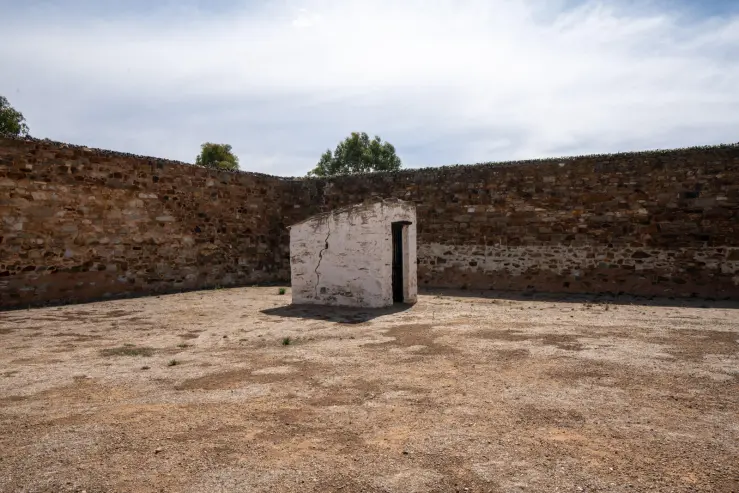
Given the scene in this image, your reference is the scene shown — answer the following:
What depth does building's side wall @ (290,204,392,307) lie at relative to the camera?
8625 mm

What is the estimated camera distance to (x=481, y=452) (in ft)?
9.24

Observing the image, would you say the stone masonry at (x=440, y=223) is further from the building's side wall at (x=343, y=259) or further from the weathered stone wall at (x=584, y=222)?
the building's side wall at (x=343, y=259)

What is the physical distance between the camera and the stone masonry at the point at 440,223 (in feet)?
31.0

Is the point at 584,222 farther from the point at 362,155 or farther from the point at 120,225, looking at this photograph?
the point at 362,155

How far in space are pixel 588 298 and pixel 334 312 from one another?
5.43 m

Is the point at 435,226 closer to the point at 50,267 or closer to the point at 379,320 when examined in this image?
the point at 379,320

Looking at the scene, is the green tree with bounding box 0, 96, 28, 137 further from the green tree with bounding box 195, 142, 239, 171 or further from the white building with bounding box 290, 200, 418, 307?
the white building with bounding box 290, 200, 418, 307

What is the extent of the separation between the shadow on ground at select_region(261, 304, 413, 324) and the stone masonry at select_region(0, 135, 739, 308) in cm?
332

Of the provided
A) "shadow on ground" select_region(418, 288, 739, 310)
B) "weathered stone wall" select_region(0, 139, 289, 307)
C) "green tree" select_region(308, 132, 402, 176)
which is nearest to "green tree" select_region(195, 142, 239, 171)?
"green tree" select_region(308, 132, 402, 176)

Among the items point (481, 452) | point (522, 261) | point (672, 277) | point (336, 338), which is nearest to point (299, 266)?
point (336, 338)

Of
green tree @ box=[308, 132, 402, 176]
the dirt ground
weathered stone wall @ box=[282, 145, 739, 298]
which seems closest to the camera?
the dirt ground

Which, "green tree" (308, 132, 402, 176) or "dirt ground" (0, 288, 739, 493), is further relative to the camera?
"green tree" (308, 132, 402, 176)

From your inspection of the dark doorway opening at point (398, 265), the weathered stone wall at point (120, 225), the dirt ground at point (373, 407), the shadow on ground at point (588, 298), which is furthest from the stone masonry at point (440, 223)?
the dirt ground at point (373, 407)

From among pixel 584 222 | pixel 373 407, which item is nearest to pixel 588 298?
pixel 584 222
